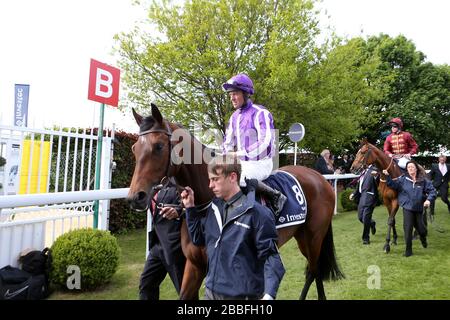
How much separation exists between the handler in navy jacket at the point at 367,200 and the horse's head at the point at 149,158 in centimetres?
536

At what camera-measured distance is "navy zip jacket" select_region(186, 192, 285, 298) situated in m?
1.71

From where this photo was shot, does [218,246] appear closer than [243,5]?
Yes

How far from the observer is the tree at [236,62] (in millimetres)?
10953

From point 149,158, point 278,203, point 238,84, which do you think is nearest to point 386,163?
point 278,203

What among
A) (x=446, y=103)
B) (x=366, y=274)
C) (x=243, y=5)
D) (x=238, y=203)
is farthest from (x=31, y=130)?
(x=446, y=103)

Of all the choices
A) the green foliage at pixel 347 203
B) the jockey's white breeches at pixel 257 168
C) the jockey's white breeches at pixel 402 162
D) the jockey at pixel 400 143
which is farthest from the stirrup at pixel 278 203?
the green foliage at pixel 347 203

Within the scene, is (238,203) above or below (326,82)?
below

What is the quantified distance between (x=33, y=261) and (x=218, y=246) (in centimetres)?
270

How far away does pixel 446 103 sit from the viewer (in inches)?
808

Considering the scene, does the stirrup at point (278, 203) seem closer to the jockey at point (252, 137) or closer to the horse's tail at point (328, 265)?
the jockey at point (252, 137)

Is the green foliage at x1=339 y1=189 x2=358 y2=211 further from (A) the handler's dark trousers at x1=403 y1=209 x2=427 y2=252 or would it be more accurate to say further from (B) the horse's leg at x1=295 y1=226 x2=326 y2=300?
(B) the horse's leg at x1=295 y1=226 x2=326 y2=300

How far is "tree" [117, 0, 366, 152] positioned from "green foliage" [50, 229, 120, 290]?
25.2 ft

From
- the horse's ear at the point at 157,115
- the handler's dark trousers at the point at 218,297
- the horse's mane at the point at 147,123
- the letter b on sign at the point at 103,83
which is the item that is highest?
the letter b on sign at the point at 103,83
